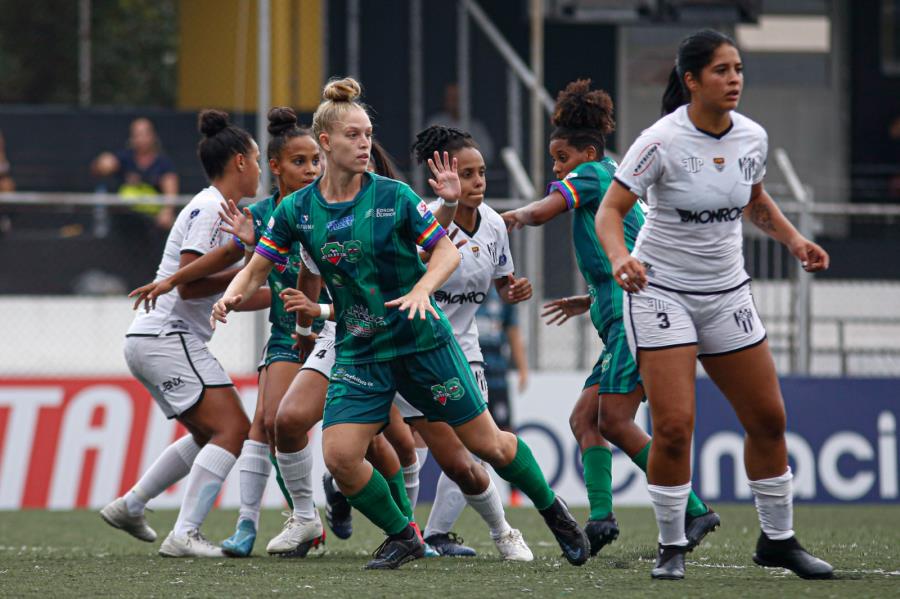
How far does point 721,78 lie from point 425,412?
1807mm

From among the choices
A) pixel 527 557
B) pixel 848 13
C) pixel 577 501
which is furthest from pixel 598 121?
pixel 848 13

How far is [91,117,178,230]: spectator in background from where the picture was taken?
14.2 meters

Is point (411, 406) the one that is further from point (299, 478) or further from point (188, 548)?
point (188, 548)

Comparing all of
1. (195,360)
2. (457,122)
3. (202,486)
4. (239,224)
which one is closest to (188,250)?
(239,224)

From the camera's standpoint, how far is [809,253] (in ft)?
19.4

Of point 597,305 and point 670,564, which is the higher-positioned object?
point 597,305

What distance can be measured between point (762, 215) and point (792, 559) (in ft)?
4.59

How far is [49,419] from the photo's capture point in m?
11.5

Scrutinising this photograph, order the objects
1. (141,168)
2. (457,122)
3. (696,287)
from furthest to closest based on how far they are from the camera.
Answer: (457,122) < (141,168) < (696,287)

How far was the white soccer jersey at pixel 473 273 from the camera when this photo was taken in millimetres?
6812

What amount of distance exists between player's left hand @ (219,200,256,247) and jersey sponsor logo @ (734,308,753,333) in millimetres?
2367

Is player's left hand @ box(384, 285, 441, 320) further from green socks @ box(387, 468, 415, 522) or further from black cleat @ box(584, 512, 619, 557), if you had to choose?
black cleat @ box(584, 512, 619, 557)

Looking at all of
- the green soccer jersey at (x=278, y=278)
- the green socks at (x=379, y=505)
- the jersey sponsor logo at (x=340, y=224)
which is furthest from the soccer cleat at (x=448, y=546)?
the jersey sponsor logo at (x=340, y=224)

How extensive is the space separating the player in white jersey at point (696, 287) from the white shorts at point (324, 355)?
163 centimetres
